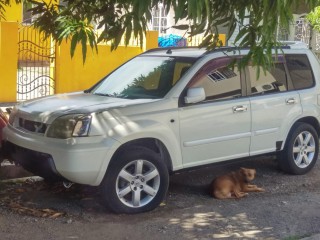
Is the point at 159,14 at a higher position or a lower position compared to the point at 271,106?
Result: higher

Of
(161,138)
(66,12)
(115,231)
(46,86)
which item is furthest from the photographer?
(46,86)

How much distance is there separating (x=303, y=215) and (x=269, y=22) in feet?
11.0

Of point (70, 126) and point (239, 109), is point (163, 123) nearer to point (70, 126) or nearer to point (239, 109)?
point (70, 126)

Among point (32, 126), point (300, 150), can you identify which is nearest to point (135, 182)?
point (32, 126)

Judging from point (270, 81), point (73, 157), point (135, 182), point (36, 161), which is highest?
point (270, 81)

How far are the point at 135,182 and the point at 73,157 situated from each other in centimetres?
74

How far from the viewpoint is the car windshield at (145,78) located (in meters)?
6.42

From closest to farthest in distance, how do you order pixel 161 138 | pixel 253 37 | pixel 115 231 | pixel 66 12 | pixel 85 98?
1. pixel 253 37
2. pixel 66 12
3. pixel 115 231
4. pixel 161 138
5. pixel 85 98

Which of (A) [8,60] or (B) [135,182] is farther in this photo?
(A) [8,60]

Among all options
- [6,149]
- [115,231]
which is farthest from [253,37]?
[6,149]

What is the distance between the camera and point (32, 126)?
597 cm

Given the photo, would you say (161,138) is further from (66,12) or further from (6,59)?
(6,59)

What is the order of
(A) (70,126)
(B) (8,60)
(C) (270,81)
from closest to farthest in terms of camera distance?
(A) (70,126)
(C) (270,81)
(B) (8,60)

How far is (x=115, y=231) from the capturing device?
5297mm
